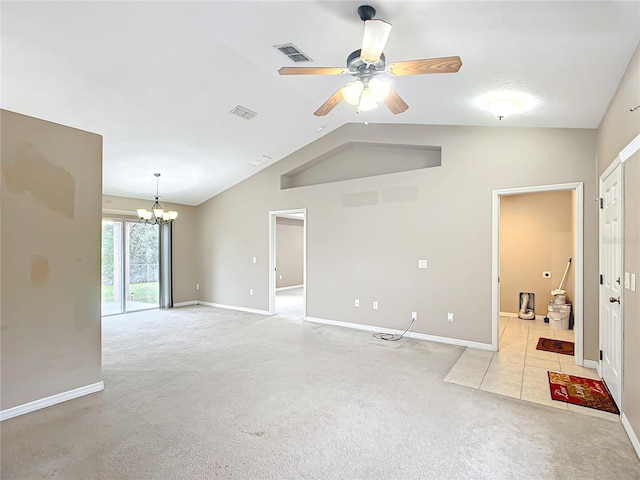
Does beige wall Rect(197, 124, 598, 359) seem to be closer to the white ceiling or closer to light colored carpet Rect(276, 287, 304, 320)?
the white ceiling

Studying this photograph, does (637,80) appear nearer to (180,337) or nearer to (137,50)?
(137,50)

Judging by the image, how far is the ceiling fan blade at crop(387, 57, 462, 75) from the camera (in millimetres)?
2119

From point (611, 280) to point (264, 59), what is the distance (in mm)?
4002

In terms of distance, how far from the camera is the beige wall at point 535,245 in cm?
601

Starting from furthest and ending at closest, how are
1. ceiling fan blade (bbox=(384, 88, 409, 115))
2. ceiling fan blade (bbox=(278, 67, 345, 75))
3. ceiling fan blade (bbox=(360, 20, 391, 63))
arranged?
ceiling fan blade (bbox=(384, 88, 409, 115)) → ceiling fan blade (bbox=(278, 67, 345, 75)) → ceiling fan blade (bbox=(360, 20, 391, 63))

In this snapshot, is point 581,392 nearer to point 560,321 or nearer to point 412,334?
point 412,334

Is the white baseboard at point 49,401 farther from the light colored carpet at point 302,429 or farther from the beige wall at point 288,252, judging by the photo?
the beige wall at point 288,252

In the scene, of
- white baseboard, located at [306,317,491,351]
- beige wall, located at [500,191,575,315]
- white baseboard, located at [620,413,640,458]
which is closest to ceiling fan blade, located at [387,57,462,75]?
white baseboard, located at [620,413,640,458]

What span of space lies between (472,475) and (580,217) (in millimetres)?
3245

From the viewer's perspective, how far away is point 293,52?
319 cm

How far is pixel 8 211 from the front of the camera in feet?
9.11

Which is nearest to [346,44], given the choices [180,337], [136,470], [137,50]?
[137,50]

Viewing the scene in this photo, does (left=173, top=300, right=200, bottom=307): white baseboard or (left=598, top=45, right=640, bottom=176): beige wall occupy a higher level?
(left=598, top=45, right=640, bottom=176): beige wall

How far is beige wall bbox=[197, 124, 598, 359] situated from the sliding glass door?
2.63 metres
